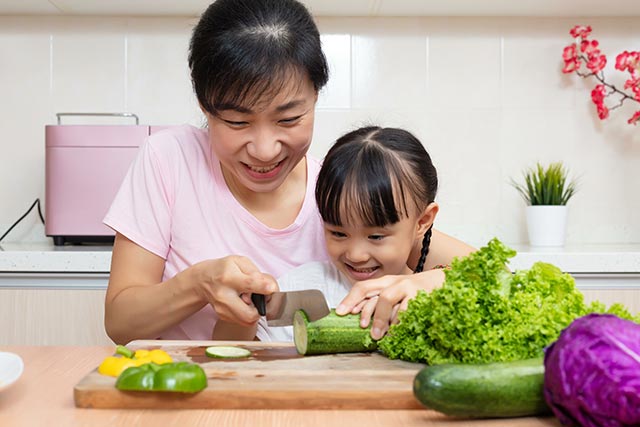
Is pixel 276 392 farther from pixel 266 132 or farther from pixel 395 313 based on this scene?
pixel 266 132

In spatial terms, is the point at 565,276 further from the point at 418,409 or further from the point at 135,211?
the point at 135,211

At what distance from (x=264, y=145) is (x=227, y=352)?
385mm

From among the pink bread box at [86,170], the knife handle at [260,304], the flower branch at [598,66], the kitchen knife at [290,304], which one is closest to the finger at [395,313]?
the kitchen knife at [290,304]

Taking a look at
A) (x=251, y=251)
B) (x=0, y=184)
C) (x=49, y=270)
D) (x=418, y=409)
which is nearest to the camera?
(x=418, y=409)

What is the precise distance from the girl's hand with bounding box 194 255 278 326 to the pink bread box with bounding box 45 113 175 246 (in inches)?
49.2

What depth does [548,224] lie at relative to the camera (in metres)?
2.54

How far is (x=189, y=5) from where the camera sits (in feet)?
8.47

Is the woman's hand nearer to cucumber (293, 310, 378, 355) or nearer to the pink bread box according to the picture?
cucumber (293, 310, 378, 355)

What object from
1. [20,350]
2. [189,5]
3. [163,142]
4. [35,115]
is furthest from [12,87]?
[20,350]

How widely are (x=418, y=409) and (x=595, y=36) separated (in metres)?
2.32

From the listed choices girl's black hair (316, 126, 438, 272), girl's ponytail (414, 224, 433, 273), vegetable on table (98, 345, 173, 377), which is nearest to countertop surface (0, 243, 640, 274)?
girl's ponytail (414, 224, 433, 273)

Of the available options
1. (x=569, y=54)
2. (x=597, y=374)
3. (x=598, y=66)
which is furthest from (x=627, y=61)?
(x=597, y=374)

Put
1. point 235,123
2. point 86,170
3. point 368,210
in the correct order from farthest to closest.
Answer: point 86,170 < point 368,210 < point 235,123

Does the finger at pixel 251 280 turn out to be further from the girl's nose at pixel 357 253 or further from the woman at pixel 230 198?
the girl's nose at pixel 357 253
